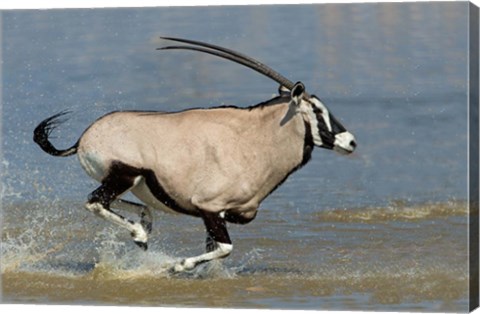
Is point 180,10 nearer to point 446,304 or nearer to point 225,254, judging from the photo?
point 225,254

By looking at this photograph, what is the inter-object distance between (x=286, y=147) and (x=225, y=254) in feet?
2.46

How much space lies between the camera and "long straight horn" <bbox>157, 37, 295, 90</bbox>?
11.2 metres

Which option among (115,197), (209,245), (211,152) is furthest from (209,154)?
(115,197)

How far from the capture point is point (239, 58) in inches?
446

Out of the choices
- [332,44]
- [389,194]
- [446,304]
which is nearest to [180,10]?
[332,44]

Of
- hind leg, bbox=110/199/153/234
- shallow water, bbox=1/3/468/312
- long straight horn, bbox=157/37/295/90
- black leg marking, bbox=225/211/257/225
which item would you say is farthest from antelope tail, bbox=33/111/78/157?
black leg marking, bbox=225/211/257/225

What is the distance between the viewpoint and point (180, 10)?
1142 centimetres

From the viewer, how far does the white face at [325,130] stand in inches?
437

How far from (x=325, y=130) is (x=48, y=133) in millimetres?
1802

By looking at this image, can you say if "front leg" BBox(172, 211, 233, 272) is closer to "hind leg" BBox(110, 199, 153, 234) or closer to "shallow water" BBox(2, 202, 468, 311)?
"shallow water" BBox(2, 202, 468, 311)

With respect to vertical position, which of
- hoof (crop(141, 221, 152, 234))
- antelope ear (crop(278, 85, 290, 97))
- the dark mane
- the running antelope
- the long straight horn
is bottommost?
hoof (crop(141, 221, 152, 234))

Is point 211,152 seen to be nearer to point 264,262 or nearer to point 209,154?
point 209,154

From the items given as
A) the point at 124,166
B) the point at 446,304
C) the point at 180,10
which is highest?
the point at 180,10

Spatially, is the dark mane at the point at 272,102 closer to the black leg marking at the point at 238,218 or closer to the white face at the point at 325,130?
the white face at the point at 325,130
